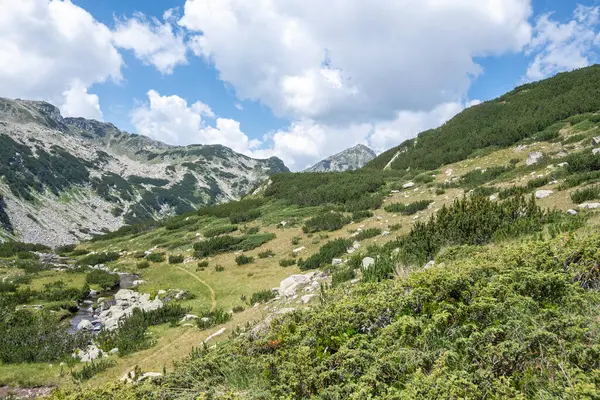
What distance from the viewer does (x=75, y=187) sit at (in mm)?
87938

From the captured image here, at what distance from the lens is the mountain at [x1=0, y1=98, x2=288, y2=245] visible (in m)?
62.6

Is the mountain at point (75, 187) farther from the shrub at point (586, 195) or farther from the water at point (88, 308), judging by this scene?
the shrub at point (586, 195)

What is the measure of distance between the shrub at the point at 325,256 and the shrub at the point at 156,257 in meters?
13.4

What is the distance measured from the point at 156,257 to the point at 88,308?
962cm

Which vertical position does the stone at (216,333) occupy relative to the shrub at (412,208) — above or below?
below

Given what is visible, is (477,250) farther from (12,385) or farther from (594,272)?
(12,385)

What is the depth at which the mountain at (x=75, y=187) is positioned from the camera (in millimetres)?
62562

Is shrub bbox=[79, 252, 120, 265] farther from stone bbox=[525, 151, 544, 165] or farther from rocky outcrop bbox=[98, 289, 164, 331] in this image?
stone bbox=[525, 151, 544, 165]

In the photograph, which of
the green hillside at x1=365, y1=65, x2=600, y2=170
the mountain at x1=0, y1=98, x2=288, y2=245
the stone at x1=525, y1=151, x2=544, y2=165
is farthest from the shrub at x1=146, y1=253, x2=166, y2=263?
the mountain at x1=0, y1=98, x2=288, y2=245

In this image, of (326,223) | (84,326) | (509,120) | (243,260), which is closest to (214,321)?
(84,326)

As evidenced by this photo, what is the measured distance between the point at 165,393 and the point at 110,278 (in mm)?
19541

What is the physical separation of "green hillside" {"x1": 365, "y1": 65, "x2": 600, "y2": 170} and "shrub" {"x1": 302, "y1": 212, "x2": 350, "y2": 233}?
14.7 m

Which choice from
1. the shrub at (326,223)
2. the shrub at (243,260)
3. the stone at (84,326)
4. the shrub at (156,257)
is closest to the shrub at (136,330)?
the stone at (84,326)

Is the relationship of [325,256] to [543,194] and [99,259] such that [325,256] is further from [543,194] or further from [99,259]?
[99,259]
